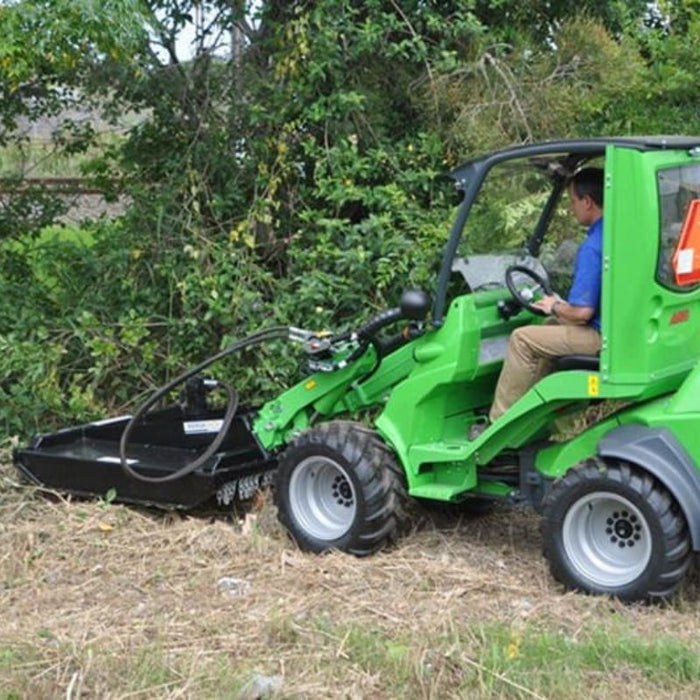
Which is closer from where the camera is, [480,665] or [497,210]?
[480,665]

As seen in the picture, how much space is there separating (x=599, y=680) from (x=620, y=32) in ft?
20.1

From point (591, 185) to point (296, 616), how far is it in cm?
240

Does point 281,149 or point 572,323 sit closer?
point 572,323

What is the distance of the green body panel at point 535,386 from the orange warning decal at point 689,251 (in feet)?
0.28

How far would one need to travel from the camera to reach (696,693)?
4703 mm

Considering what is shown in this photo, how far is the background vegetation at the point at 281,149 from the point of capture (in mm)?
8594

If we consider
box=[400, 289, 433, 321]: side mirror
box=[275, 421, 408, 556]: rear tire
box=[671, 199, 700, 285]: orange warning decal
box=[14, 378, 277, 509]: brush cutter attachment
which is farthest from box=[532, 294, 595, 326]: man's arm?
box=[14, 378, 277, 509]: brush cutter attachment

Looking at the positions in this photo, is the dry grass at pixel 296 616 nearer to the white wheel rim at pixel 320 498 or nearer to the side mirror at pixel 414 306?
the white wheel rim at pixel 320 498

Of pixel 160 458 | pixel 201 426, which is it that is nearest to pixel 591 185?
pixel 201 426

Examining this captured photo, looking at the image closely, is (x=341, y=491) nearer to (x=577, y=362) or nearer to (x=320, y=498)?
(x=320, y=498)

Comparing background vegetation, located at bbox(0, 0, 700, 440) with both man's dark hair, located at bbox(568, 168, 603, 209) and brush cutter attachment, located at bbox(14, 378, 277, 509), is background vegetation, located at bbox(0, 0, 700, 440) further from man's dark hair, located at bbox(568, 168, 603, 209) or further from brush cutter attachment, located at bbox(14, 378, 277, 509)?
man's dark hair, located at bbox(568, 168, 603, 209)

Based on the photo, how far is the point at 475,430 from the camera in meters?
6.67

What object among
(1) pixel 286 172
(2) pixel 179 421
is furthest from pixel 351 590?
(1) pixel 286 172

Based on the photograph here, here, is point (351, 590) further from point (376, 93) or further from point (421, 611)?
point (376, 93)
